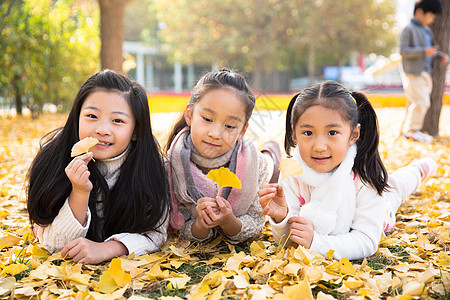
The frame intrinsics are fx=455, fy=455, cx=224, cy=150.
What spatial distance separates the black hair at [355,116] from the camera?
2100 mm

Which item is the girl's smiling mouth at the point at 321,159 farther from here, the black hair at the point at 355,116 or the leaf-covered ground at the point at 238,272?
the leaf-covered ground at the point at 238,272

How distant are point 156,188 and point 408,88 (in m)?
4.63

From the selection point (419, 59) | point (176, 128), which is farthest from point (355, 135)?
point (419, 59)

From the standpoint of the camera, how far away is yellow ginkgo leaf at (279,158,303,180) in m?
1.93

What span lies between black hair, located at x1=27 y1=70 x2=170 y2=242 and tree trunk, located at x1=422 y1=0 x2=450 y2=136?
5072 mm

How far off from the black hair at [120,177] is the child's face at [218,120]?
0.27 m

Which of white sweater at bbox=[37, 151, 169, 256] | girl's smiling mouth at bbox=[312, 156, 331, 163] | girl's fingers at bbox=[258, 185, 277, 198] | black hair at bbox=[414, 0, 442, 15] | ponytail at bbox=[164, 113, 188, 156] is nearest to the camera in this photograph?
girl's fingers at bbox=[258, 185, 277, 198]

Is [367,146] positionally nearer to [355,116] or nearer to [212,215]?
[355,116]

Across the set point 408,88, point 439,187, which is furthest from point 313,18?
point 439,187

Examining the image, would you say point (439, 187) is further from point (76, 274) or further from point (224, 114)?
point (76, 274)

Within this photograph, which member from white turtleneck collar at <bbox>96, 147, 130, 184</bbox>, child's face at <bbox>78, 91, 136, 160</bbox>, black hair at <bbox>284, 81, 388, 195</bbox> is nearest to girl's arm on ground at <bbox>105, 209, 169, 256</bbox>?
white turtleneck collar at <bbox>96, 147, 130, 184</bbox>

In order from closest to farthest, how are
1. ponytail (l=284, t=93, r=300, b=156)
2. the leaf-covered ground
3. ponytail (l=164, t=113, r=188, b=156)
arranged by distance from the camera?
the leaf-covered ground → ponytail (l=284, t=93, r=300, b=156) → ponytail (l=164, t=113, r=188, b=156)

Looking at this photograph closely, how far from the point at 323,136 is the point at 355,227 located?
1.51 feet

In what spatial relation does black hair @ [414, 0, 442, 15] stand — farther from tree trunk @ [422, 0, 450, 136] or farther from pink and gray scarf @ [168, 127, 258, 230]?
pink and gray scarf @ [168, 127, 258, 230]
